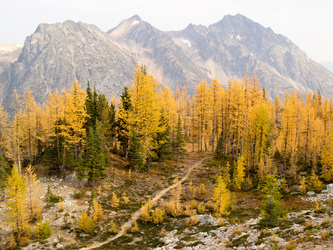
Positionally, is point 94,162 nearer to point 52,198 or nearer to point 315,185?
point 52,198

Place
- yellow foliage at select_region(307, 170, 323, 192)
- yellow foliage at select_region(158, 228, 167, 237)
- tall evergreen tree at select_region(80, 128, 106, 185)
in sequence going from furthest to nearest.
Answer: tall evergreen tree at select_region(80, 128, 106, 185) < yellow foliage at select_region(307, 170, 323, 192) < yellow foliage at select_region(158, 228, 167, 237)

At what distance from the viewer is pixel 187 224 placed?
19547 mm

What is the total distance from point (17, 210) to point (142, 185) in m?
15.3

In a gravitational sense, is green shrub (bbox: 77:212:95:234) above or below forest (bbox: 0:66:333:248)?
below

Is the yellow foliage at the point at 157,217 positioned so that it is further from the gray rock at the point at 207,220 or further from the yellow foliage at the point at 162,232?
the gray rock at the point at 207,220

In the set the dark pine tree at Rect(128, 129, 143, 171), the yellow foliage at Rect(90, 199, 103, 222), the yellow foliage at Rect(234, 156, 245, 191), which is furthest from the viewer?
the dark pine tree at Rect(128, 129, 143, 171)

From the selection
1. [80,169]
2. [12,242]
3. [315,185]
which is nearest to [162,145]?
[80,169]

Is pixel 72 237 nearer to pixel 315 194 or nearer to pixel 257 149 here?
pixel 315 194

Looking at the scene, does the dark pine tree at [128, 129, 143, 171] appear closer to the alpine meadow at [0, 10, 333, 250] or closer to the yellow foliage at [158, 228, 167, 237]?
the alpine meadow at [0, 10, 333, 250]

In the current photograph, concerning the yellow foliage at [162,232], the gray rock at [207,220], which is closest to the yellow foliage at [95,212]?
the yellow foliage at [162,232]

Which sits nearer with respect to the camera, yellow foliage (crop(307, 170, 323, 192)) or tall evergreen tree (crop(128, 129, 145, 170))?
yellow foliage (crop(307, 170, 323, 192))

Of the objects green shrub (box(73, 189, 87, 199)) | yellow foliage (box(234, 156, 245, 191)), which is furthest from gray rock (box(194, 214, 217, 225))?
green shrub (box(73, 189, 87, 199))

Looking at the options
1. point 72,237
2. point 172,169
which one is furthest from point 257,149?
point 72,237

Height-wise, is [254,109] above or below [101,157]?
above
